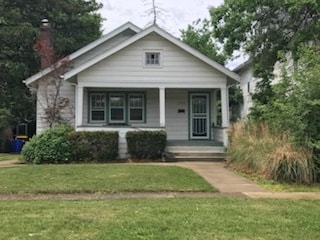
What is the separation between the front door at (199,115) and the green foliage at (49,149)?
649 cm

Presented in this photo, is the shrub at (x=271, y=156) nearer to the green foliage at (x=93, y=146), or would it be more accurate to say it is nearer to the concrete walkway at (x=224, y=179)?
the concrete walkway at (x=224, y=179)

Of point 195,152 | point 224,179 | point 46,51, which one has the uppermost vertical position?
point 46,51

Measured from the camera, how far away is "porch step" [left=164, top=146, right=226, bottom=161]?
18.7 meters

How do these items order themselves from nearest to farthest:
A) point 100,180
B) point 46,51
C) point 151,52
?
1. point 100,180
2. point 151,52
3. point 46,51

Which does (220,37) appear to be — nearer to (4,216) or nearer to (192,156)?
(192,156)

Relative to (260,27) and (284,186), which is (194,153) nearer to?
(260,27)

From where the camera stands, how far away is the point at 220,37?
1961 centimetres

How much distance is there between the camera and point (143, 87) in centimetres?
1989

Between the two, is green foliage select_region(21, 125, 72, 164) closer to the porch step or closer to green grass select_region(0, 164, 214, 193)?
green grass select_region(0, 164, 214, 193)

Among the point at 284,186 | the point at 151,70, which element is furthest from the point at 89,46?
the point at 284,186

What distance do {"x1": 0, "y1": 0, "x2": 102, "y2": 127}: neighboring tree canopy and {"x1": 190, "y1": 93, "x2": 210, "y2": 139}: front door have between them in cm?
1021

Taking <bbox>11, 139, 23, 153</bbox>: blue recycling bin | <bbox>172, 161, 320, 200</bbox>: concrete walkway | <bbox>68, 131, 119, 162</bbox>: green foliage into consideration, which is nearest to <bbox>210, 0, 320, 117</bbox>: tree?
<bbox>172, 161, 320, 200</bbox>: concrete walkway

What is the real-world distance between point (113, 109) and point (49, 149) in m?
4.72

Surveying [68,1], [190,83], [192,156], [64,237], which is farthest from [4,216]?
[68,1]
